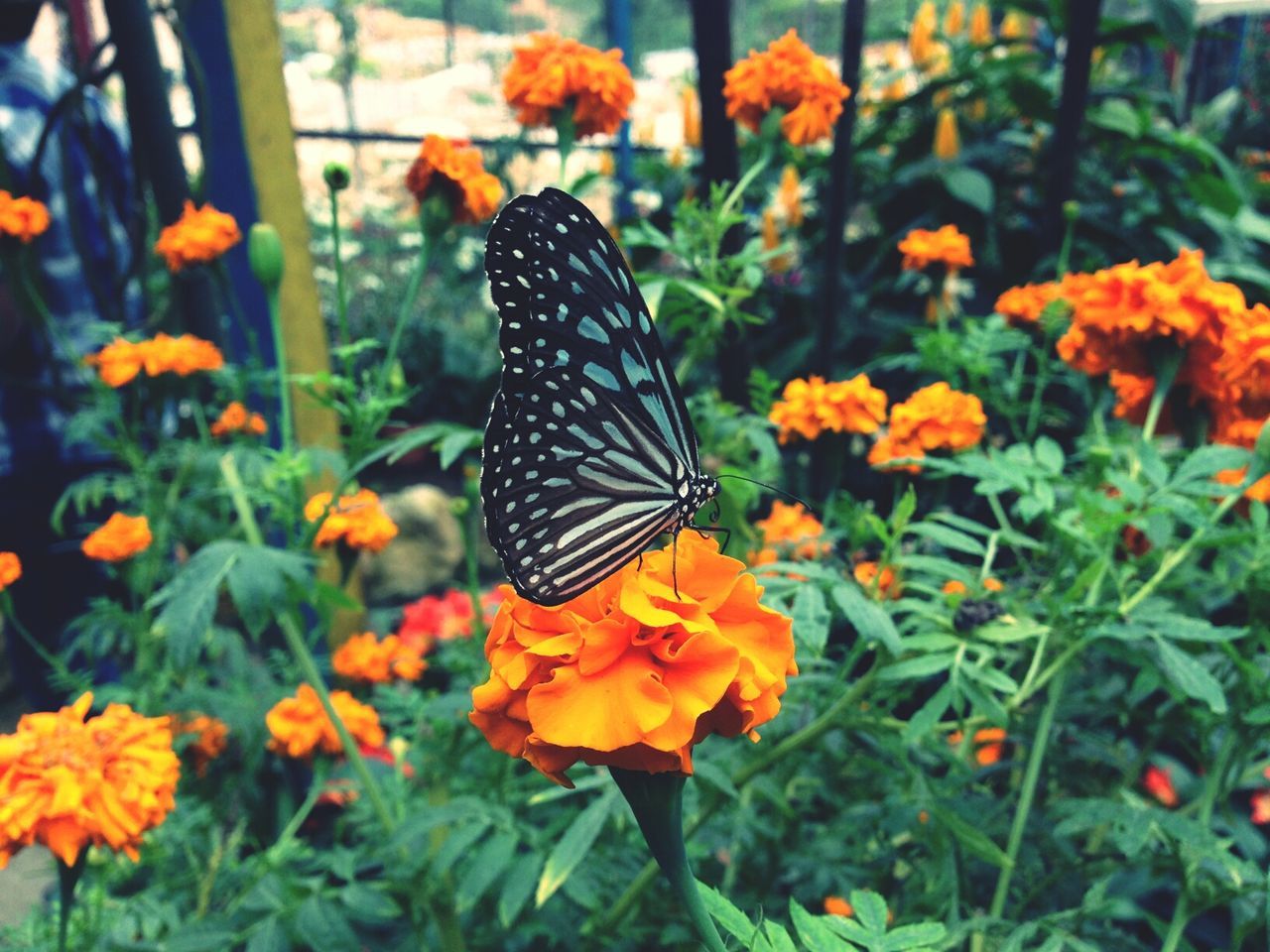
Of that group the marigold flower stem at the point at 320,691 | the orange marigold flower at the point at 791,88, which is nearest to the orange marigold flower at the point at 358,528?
the marigold flower stem at the point at 320,691

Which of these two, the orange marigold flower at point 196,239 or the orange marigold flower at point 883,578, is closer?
the orange marigold flower at point 883,578

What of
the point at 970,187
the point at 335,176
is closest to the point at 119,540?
the point at 335,176

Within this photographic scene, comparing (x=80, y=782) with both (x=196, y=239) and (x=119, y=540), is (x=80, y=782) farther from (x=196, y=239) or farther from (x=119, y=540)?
(x=196, y=239)

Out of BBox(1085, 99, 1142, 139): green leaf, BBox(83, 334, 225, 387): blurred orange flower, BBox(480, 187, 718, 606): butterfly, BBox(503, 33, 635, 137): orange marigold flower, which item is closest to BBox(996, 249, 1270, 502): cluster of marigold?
BBox(480, 187, 718, 606): butterfly

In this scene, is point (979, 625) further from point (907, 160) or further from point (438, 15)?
point (438, 15)

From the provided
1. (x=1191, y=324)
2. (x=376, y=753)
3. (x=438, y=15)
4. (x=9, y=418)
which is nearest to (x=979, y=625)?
(x=1191, y=324)

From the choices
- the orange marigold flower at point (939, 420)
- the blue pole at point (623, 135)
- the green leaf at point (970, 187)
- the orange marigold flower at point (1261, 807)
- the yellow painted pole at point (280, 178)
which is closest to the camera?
Answer: the orange marigold flower at point (939, 420)

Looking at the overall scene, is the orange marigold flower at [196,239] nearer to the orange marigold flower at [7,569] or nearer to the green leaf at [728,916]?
the orange marigold flower at [7,569]
